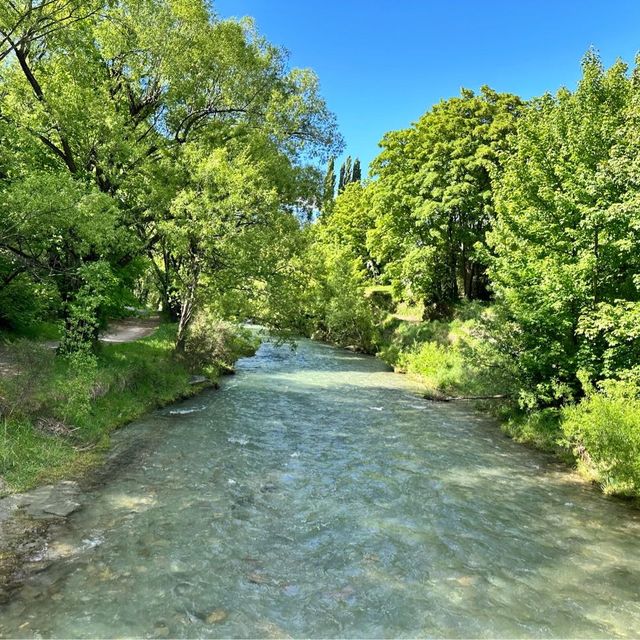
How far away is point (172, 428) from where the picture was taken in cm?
1411

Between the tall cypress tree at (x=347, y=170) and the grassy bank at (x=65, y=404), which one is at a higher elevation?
the tall cypress tree at (x=347, y=170)

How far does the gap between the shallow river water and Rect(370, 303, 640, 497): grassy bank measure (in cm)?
67

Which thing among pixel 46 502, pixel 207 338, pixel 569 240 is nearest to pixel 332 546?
pixel 46 502

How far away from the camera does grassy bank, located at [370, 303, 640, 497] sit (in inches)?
412

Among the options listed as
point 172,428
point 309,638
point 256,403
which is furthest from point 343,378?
point 309,638

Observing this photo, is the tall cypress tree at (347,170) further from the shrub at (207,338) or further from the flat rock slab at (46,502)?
the flat rock slab at (46,502)

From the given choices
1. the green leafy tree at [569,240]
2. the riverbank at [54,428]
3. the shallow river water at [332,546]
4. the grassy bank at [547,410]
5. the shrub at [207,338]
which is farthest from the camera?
the shrub at [207,338]

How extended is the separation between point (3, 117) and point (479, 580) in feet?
59.9

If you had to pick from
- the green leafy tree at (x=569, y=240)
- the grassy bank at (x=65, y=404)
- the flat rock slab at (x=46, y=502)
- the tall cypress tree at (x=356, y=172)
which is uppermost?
the tall cypress tree at (x=356, y=172)

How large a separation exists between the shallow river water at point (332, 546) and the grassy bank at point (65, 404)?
99 cm

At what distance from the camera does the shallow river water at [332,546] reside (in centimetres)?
593

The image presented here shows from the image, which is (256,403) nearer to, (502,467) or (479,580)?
(502,467)

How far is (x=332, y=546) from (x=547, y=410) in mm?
9512

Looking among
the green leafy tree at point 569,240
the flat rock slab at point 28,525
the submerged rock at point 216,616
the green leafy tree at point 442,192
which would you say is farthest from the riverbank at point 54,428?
the green leafy tree at point 442,192
